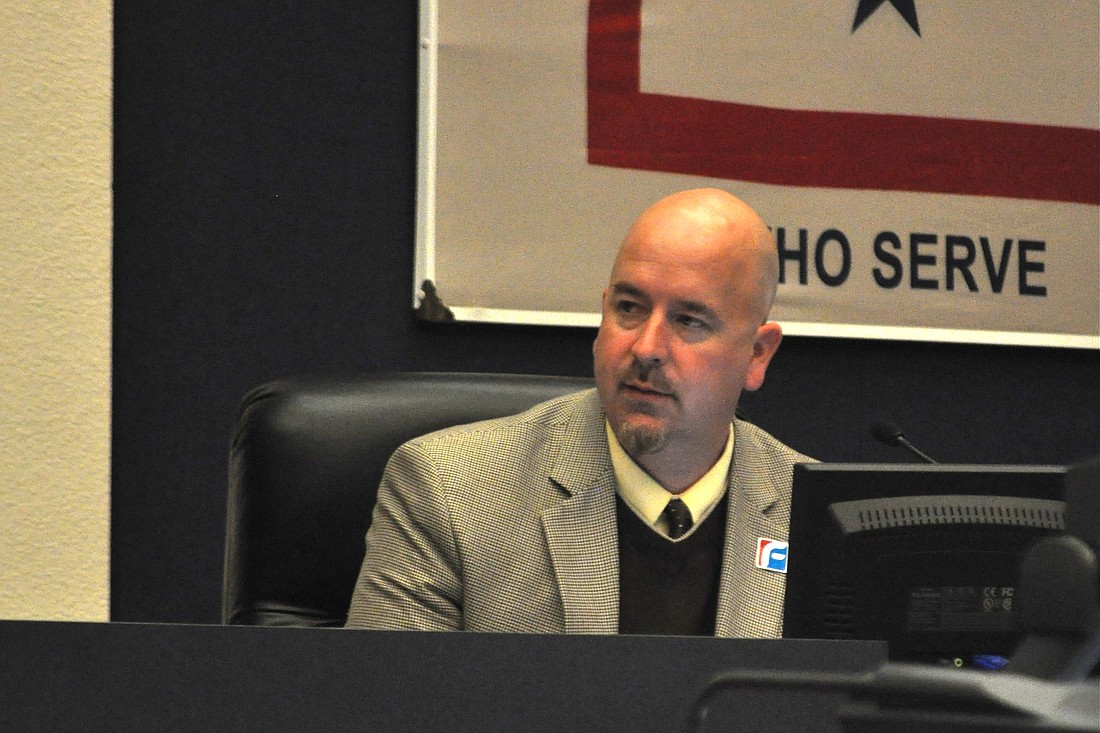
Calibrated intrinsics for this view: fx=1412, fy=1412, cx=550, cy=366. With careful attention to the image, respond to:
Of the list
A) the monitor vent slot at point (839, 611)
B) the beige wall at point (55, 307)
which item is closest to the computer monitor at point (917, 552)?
the monitor vent slot at point (839, 611)

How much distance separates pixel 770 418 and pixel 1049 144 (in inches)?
33.4

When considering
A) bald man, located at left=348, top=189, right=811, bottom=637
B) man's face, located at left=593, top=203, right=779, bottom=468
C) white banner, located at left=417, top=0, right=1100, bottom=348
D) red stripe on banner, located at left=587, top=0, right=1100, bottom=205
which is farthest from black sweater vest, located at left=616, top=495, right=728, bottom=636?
red stripe on banner, located at left=587, top=0, right=1100, bottom=205

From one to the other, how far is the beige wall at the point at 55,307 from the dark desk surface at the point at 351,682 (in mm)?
1507

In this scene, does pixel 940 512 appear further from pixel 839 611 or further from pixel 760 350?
pixel 760 350

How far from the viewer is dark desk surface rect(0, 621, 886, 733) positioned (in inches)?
32.4

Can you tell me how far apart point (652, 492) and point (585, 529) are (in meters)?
0.13

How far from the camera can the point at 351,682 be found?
84cm

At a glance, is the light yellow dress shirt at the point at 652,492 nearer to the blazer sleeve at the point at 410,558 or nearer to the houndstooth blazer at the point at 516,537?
the houndstooth blazer at the point at 516,537

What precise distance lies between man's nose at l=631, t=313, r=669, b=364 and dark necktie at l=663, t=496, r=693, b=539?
196 millimetres

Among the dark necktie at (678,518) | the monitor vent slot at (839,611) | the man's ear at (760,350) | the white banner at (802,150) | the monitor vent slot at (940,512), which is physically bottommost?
the dark necktie at (678,518)

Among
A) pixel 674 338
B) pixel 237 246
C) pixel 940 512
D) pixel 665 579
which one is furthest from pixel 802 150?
pixel 940 512

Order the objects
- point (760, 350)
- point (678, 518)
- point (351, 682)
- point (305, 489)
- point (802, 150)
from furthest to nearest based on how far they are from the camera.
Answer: point (802, 150)
point (760, 350)
point (678, 518)
point (305, 489)
point (351, 682)

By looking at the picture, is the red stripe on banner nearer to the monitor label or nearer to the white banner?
the white banner

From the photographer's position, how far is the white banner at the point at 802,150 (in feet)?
8.77
